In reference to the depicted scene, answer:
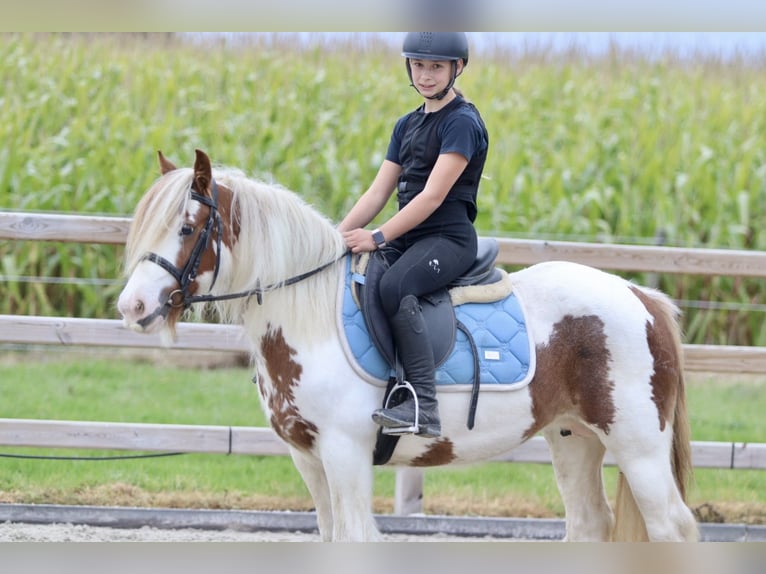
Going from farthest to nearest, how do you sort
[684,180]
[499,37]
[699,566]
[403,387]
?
1. [499,37]
2. [684,180]
3. [699,566]
4. [403,387]

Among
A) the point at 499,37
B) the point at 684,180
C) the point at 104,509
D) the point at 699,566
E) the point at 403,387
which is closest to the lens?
the point at 403,387

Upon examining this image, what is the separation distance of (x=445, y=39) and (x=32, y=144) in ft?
21.2

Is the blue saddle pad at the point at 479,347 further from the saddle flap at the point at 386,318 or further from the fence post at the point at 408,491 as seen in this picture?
the fence post at the point at 408,491

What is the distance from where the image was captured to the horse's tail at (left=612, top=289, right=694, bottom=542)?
14.2ft

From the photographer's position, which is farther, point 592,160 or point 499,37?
point 499,37

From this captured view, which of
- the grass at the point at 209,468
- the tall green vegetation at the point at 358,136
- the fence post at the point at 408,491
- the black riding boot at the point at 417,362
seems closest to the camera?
the black riding boot at the point at 417,362

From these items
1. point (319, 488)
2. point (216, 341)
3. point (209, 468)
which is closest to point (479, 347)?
point (319, 488)

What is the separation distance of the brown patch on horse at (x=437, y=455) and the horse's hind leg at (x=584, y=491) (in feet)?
2.06

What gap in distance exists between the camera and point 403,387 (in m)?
3.94

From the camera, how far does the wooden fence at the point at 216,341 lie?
219 inches

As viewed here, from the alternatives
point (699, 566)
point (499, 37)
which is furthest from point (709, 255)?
point (499, 37)

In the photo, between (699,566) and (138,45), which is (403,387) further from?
(138,45)

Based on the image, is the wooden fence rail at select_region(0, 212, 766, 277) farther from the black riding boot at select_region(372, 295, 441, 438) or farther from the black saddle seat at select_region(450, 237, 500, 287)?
the black riding boot at select_region(372, 295, 441, 438)

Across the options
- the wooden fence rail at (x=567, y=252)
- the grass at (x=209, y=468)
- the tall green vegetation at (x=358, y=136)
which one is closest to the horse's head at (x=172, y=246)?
the wooden fence rail at (x=567, y=252)
